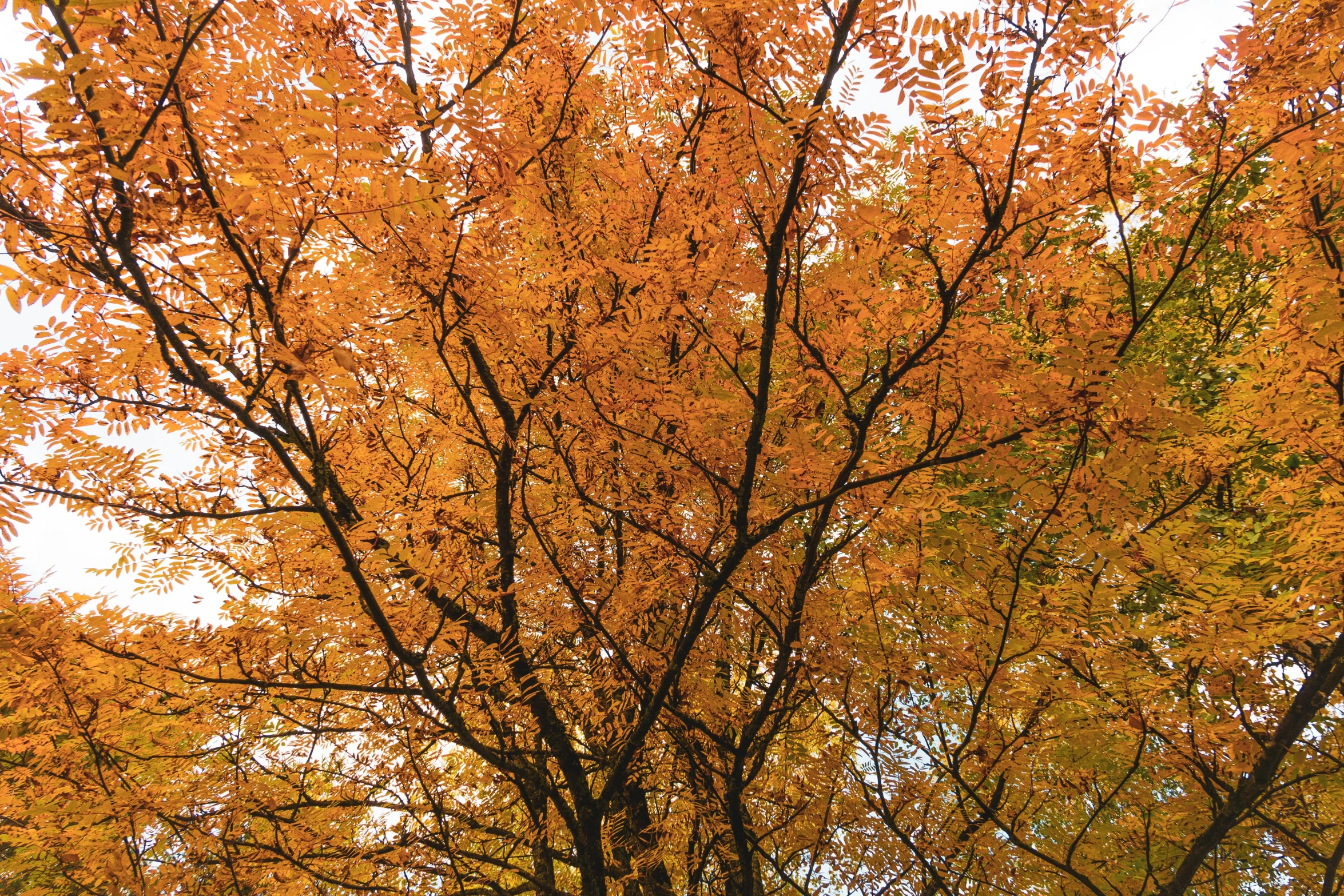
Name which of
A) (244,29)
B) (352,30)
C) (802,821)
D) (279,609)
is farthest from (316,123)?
(802,821)

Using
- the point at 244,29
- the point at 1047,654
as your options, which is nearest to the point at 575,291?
the point at 244,29

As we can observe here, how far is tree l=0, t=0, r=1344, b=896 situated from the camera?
2.26 meters

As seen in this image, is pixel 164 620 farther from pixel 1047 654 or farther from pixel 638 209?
pixel 1047 654

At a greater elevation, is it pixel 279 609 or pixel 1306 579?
pixel 279 609

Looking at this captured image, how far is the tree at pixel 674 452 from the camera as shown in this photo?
2.26 metres

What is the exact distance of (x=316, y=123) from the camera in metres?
2.12

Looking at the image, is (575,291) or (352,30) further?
(575,291)

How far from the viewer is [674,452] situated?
3400 mm

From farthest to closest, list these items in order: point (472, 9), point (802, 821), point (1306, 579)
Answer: point (802, 821)
point (472, 9)
point (1306, 579)

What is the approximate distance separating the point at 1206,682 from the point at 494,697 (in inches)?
177

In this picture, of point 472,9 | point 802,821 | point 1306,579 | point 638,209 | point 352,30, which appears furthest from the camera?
point 802,821

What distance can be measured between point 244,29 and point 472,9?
1638mm

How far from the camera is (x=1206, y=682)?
3711mm

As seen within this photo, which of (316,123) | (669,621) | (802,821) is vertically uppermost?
(316,123)
